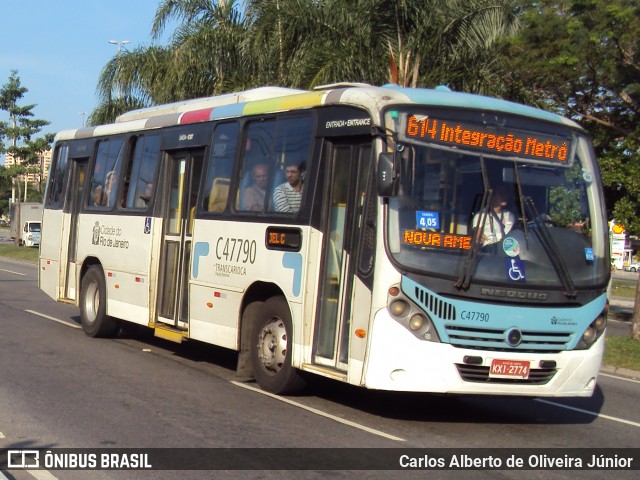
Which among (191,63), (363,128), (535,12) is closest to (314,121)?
(363,128)

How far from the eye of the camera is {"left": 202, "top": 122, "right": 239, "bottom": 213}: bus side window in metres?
11.2

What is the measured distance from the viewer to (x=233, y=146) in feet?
36.6

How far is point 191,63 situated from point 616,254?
45264 mm

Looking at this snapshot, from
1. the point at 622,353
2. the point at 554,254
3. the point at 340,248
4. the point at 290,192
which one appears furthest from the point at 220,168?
the point at 622,353

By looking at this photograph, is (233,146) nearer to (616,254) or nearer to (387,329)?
(387,329)

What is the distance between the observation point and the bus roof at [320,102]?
8875mm

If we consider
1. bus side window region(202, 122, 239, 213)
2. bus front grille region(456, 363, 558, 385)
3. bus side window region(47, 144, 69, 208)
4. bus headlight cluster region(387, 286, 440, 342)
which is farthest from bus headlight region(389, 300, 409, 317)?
bus side window region(47, 144, 69, 208)

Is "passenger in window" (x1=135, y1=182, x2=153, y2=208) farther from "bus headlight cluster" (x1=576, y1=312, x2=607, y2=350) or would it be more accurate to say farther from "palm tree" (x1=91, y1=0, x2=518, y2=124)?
"palm tree" (x1=91, y1=0, x2=518, y2=124)

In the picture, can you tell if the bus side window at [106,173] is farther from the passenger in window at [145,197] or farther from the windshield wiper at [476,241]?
the windshield wiper at [476,241]

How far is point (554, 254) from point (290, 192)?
112 inches

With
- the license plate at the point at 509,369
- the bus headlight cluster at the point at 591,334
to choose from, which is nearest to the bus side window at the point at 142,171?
the license plate at the point at 509,369

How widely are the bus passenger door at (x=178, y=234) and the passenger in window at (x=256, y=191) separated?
1.46m

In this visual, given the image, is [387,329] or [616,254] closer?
[387,329]

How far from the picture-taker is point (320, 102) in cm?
963
